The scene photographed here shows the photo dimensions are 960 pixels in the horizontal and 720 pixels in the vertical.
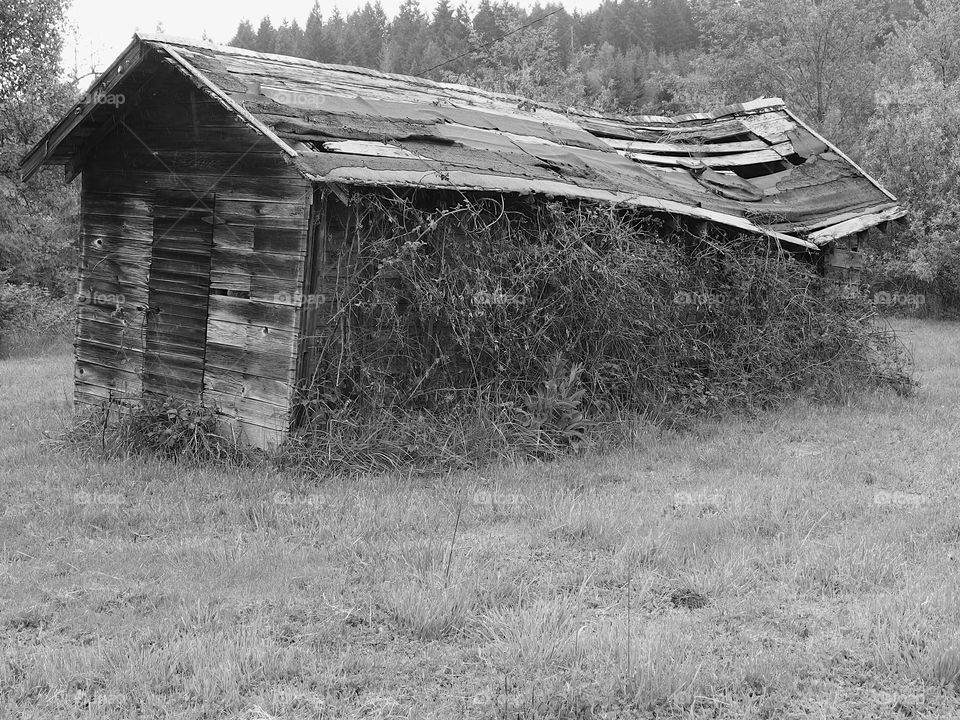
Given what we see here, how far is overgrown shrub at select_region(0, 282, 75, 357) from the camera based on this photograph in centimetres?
1730

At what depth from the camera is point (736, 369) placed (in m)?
10.0

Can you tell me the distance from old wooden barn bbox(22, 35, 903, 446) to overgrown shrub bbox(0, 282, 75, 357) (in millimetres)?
9297

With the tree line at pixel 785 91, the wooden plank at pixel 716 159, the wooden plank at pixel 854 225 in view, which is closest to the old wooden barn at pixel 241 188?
the wooden plank at pixel 854 225

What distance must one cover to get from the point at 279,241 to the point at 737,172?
848 cm

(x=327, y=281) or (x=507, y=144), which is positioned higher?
(x=507, y=144)


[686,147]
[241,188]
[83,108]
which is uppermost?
[686,147]

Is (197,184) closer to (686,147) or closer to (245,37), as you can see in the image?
(686,147)

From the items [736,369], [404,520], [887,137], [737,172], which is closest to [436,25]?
[887,137]

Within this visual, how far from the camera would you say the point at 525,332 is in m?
8.30

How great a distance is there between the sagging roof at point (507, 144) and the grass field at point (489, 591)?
9.08 feet

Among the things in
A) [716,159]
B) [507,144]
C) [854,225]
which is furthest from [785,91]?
[507,144]

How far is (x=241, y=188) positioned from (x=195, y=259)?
0.85m

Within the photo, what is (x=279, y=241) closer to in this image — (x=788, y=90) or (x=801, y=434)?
(x=801, y=434)

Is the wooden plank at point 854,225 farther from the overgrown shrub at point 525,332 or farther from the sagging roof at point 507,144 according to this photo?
the overgrown shrub at point 525,332
